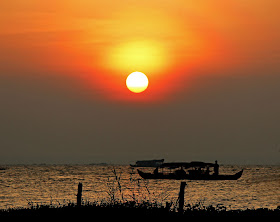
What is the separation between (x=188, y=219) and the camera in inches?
1030

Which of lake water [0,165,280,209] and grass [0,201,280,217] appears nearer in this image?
grass [0,201,280,217]

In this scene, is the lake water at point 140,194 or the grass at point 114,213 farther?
the lake water at point 140,194

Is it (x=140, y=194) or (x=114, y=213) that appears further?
(x=140, y=194)

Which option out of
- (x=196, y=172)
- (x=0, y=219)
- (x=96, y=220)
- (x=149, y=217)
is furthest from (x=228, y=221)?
(x=196, y=172)

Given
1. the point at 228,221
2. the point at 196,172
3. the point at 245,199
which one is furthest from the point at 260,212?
the point at 196,172

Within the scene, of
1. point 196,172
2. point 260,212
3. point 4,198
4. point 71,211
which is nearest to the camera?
point 71,211

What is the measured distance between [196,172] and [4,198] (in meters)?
46.1

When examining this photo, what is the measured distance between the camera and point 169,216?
26.1 m

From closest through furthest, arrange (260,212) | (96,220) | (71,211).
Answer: (96,220), (71,211), (260,212)

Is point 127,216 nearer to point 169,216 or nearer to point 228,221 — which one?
point 169,216

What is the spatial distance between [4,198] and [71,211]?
1786 inches

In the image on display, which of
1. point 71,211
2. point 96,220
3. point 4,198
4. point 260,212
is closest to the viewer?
point 96,220

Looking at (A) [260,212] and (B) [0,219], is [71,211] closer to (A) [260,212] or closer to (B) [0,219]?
(B) [0,219]

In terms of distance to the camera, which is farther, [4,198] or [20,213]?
[4,198]
